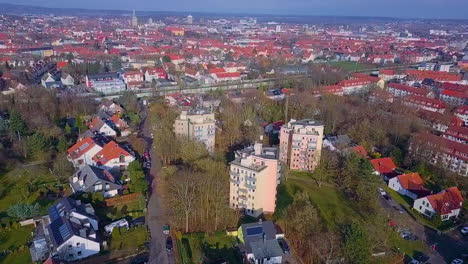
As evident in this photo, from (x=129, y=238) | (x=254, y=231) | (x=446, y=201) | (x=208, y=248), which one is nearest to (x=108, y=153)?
(x=129, y=238)


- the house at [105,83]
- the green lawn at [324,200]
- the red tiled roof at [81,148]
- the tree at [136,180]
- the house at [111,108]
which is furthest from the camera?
the house at [105,83]

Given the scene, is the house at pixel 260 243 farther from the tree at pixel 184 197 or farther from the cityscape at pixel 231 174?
the tree at pixel 184 197

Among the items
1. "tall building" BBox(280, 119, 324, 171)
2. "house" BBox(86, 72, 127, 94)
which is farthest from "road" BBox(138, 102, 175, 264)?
"house" BBox(86, 72, 127, 94)

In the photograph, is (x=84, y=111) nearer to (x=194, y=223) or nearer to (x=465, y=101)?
(x=194, y=223)

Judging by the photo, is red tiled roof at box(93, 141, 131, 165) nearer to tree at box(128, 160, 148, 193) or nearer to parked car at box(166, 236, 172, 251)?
tree at box(128, 160, 148, 193)

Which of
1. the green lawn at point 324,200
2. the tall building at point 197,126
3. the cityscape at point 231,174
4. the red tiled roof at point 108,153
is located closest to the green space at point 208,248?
the cityscape at point 231,174

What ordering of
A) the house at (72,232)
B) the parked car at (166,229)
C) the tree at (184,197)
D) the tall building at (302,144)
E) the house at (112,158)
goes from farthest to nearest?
the tall building at (302,144), the house at (112,158), the tree at (184,197), the parked car at (166,229), the house at (72,232)

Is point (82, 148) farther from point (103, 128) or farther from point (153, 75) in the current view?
point (153, 75)

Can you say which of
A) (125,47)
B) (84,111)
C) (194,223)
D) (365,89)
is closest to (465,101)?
(365,89)
